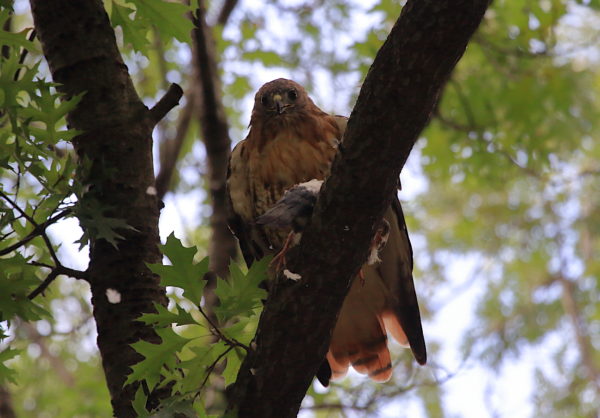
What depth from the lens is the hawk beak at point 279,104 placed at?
13.9ft

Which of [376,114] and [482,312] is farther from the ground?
[482,312]

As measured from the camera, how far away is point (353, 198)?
92.7 inches

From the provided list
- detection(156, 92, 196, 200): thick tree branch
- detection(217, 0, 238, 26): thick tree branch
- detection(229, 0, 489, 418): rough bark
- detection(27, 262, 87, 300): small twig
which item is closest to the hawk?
detection(156, 92, 196, 200): thick tree branch

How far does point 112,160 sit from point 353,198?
109 cm

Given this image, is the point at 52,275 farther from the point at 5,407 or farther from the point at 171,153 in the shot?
the point at 171,153

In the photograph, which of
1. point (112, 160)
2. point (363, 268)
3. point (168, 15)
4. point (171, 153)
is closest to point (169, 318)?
point (112, 160)

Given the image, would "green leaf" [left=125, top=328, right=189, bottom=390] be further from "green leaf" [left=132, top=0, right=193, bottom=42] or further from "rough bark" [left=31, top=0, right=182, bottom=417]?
"green leaf" [left=132, top=0, right=193, bottom=42]

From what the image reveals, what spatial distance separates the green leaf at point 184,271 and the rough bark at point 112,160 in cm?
43

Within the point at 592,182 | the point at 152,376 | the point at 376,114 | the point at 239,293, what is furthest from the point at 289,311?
the point at 592,182

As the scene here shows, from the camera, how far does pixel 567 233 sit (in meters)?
9.05

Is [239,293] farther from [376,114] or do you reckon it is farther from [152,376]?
[376,114]

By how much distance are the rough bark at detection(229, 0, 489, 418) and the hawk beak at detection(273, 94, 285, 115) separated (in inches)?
74.3

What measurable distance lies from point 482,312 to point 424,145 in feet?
11.6

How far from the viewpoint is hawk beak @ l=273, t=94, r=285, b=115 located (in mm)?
4242
